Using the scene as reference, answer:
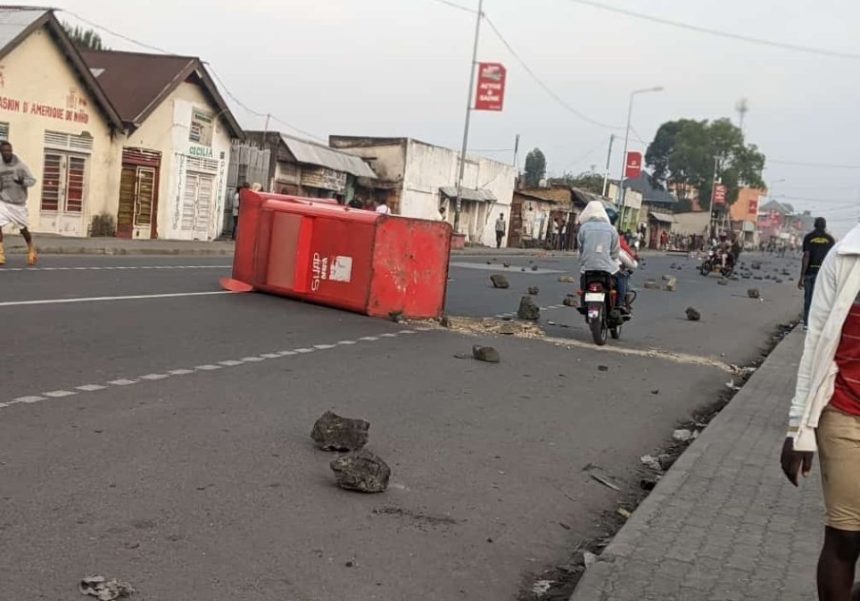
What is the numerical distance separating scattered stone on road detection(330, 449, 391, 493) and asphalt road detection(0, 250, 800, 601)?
0.09 meters

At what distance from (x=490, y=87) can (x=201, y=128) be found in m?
12.7

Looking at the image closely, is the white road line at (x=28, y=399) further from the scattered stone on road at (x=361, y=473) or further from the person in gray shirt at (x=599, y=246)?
the person in gray shirt at (x=599, y=246)

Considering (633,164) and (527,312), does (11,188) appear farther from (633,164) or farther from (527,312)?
(633,164)

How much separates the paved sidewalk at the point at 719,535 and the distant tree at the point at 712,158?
368 ft

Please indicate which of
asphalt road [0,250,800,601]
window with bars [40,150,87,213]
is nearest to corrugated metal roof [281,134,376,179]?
window with bars [40,150,87,213]

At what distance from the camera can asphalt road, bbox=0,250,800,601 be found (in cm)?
391

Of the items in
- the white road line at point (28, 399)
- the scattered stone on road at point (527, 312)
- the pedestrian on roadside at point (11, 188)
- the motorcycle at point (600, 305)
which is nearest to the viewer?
the white road line at point (28, 399)

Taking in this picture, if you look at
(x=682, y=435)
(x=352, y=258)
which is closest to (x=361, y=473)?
(x=682, y=435)

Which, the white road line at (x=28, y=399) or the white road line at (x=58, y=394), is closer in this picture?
the white road line at (x=28, y=399)

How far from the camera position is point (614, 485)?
590 centimetres

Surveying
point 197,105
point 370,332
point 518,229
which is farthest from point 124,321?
point 518,229

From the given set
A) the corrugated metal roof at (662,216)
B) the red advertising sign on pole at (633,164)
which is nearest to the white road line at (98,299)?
the red advertising sign on pole at (633,164)

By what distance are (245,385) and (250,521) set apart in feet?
10.0

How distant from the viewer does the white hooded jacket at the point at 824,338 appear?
10.1ft
